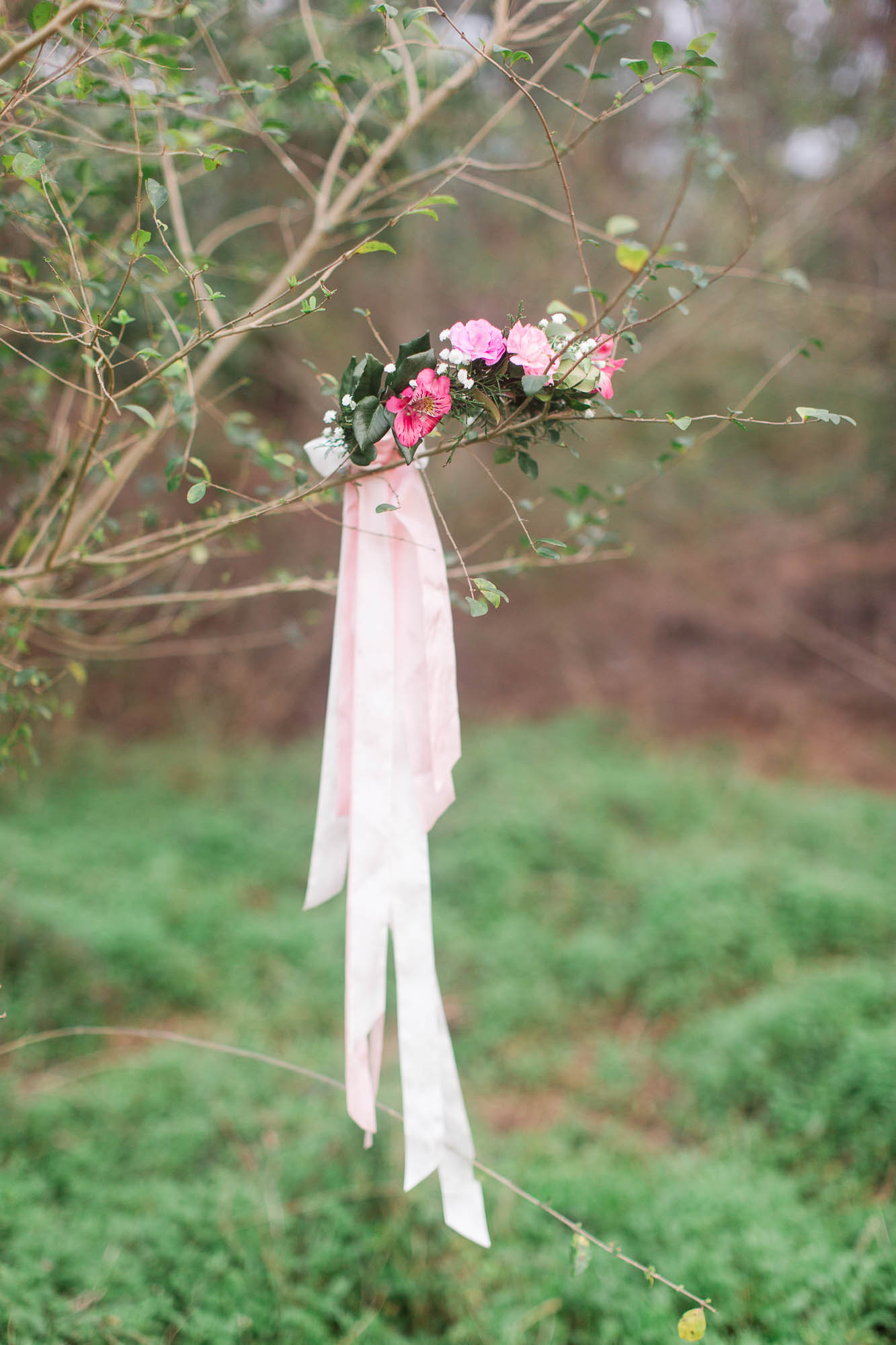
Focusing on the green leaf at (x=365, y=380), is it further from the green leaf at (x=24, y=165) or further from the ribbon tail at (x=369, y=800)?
the green leaf at (x=24, y=165)

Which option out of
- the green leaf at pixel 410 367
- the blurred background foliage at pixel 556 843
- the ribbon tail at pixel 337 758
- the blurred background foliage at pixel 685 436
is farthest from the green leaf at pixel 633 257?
the blurred background foliage at pixel 685 436

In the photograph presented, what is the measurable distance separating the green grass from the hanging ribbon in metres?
0.79

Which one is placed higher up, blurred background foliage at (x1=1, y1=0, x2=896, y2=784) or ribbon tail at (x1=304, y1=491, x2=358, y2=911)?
blurred background foliage at (x1=1, y1=0, x2=896, y2=784)

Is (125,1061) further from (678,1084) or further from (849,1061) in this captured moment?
(849,1061)

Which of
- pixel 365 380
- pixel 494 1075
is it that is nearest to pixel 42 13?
pixel 365 380

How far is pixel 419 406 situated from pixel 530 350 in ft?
0.66

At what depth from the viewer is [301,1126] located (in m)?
2.60

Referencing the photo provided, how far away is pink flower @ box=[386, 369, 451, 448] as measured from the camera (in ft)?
4.47

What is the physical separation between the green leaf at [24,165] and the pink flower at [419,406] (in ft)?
2.18

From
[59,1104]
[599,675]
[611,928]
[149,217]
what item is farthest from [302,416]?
[59,1104]

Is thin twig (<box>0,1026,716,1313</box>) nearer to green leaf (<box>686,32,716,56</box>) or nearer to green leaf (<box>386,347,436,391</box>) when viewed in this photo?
green leaf (<box>386,347,436,391</box>)

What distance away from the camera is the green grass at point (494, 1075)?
1.97 metres

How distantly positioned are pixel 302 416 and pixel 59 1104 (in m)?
5.19

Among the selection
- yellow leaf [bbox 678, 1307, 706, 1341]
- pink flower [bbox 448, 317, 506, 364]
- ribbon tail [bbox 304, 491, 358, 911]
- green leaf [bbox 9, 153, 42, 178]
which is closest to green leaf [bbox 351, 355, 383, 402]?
pink flower [bbox 448, 317, 506, 364]
